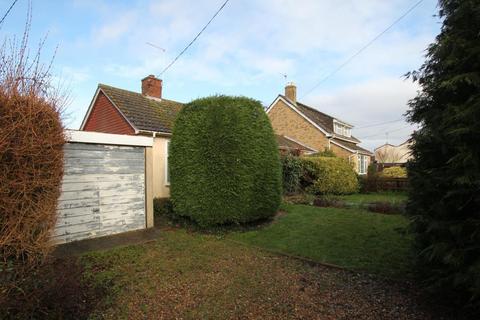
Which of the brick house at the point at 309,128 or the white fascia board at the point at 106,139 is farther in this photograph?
the brick house at the point at 309,128

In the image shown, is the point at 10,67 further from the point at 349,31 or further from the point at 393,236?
the point at 349,31

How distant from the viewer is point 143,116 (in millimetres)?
12695

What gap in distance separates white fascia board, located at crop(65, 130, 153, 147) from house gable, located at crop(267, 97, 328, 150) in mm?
17816

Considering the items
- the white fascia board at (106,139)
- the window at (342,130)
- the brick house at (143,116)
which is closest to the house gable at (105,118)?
the brick house at (143,116)

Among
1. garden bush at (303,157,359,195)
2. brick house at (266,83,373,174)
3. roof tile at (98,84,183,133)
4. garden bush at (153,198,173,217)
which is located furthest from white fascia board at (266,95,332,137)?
garden bush at (153,198,173,217)

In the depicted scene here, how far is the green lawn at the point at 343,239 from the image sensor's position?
5548 millimetres

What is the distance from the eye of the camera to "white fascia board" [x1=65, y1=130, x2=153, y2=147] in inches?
271

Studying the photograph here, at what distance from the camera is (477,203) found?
9.98 feet

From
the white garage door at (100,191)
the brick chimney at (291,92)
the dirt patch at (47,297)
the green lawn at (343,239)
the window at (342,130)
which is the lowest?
the green lawn at (343,239)

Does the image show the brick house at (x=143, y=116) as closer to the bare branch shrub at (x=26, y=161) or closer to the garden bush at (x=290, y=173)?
the garden bush at (x=290, y=173)

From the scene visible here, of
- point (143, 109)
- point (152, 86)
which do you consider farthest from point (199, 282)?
point (152, 86)

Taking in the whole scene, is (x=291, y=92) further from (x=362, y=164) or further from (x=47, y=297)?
(x=47, y=297)

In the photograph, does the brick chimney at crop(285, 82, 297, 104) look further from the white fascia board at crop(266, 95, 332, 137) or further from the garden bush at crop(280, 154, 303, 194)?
A: the garden bush at crop(280, 154, 303, 194)

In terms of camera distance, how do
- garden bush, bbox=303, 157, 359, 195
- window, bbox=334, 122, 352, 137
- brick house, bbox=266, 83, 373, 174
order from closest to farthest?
garden bush, bbox=303, 157, 359, 195 → brick house, bbox=266, 83, 373, 174 → window, bbox=334, 122, 352, 137
